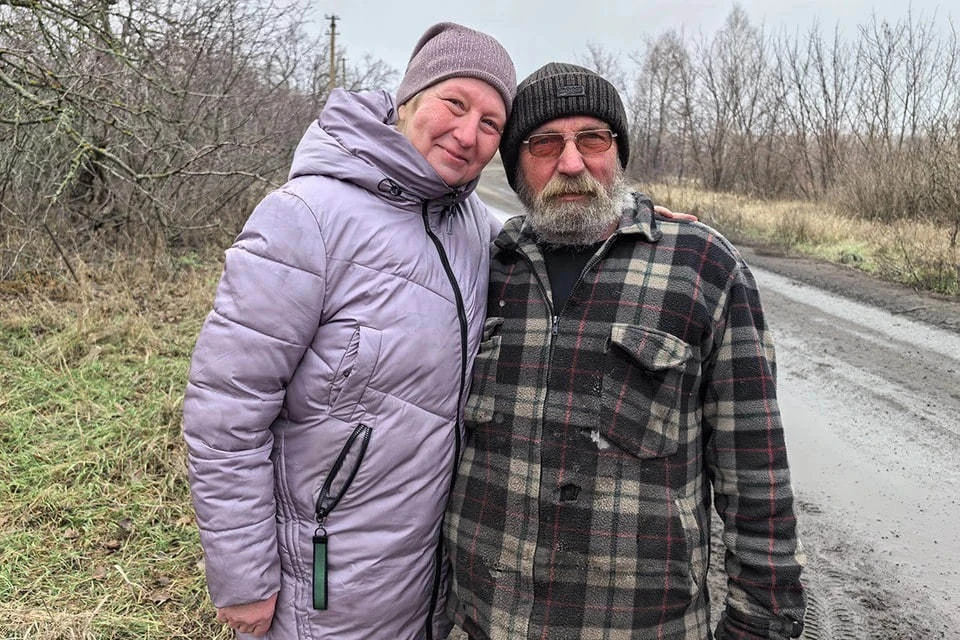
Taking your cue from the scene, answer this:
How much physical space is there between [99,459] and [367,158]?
308 centimetres

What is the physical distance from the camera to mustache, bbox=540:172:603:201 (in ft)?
6.16

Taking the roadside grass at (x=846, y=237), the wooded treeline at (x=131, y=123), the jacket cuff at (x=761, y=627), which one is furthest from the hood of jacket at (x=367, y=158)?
the roadside grass at (x=846, y=237)

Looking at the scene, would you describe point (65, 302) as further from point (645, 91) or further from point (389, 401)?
point (645, 91)

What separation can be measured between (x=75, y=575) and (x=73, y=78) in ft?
14.8

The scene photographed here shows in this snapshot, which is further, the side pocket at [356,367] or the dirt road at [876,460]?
the dirt road at [876,460]

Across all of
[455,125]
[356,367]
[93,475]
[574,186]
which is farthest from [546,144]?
[93,475]

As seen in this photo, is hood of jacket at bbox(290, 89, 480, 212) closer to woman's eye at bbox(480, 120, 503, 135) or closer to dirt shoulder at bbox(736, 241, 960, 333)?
woman's eye at bbox(480, 120, 503, 135)

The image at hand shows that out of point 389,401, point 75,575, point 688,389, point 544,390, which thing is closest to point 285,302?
point 389,401

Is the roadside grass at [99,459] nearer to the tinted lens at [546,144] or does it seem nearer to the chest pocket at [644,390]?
the chest pocket at [644,390]

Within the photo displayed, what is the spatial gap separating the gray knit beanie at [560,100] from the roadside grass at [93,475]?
2.28 meters

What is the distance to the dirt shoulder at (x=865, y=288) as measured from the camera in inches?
296

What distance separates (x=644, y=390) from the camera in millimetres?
1662

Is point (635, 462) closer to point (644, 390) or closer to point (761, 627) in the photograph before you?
point (644, 390)

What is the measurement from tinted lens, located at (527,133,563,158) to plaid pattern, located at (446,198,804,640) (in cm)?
35
